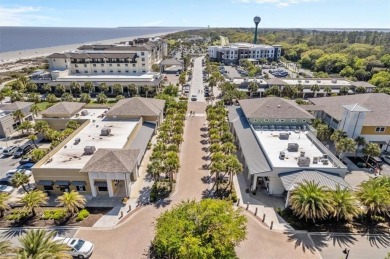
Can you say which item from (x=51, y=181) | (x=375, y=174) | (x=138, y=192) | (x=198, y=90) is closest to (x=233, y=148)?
(x=138, y=192)

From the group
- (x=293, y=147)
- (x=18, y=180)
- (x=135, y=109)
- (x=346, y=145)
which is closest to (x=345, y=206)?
(x=293, y=147)

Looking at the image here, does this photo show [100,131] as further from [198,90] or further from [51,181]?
[198,90]

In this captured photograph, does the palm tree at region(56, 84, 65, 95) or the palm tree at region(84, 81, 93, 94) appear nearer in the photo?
the palm tree at region(56, 84, 65, 95)

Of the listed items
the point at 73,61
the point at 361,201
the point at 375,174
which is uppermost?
the point at 73,61

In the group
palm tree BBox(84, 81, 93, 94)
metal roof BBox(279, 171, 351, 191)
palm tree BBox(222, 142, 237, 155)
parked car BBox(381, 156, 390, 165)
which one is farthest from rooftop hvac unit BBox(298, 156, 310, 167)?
palm tree BBox(84, 81, 93, 94)

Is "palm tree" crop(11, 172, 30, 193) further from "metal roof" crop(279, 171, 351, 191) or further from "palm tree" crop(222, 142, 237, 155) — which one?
"metal roof" crop(279, 171, 351, 191)

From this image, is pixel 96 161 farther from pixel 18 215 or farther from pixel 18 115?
pixel 18 115
